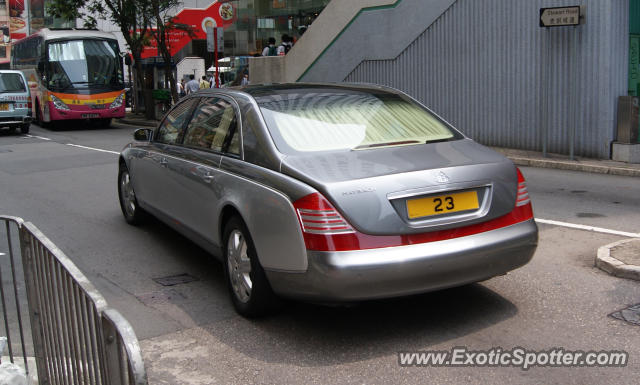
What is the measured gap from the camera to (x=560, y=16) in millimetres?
12477

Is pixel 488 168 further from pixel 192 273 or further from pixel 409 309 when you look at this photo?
pixel 192 273

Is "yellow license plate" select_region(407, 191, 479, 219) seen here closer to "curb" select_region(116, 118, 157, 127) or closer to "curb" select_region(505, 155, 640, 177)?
"curb" select_region(505, 155, 640, 177)

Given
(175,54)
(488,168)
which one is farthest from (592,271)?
(175,54)

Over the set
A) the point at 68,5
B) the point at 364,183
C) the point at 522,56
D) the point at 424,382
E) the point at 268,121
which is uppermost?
the point at 68,5

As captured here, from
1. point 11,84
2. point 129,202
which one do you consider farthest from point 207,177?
point 11,84

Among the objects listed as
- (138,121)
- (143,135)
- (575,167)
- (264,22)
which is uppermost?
(264,22)

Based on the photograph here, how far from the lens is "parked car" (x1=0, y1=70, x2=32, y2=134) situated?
909 inches

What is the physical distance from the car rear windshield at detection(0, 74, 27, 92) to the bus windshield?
1675 mm

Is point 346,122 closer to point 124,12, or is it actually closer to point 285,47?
point 285,47

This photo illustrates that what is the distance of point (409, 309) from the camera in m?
4.98

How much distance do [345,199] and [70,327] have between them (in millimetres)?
1823

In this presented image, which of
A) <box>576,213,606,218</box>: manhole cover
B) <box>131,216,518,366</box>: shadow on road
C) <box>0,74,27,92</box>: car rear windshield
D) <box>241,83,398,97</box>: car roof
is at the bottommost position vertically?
<box>131,216,518,366</box>: shadow on road

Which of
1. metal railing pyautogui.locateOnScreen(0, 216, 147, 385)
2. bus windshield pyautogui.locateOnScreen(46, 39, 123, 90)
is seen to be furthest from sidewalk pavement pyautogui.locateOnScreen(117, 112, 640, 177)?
bus windshield pyautogui.locateOnScreen(46, 39, 123, 90)

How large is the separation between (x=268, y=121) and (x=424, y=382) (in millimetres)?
2152
